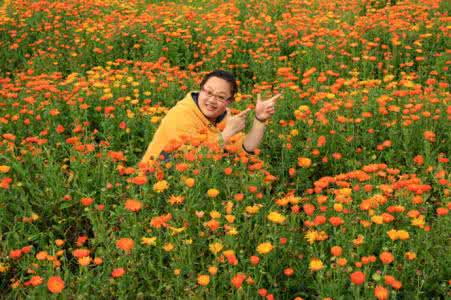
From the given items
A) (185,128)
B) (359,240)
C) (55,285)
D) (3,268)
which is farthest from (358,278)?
(185,128)

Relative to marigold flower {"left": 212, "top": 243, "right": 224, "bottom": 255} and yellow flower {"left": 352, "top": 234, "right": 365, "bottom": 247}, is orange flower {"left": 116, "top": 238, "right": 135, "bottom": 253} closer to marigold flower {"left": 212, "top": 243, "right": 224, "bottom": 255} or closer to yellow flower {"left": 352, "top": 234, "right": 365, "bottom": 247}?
marigold flower {"left": 212, "top": 243, "right": 224, "bottom": 255}

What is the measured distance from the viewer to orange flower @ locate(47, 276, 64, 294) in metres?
2.29

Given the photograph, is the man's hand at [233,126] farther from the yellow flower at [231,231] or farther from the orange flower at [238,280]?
the orange flower at [238,280]

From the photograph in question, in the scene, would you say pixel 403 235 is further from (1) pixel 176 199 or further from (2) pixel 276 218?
(1) pixel 176 199

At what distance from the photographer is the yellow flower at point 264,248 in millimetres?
2536

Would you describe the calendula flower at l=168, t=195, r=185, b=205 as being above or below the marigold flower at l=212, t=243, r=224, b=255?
above

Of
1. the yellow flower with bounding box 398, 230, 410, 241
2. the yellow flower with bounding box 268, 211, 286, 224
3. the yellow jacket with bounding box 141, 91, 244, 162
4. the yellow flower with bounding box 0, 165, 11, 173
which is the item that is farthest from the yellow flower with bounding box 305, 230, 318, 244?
the yellow flower with bounding box 0, 165, 11, 173

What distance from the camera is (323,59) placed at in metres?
6.03

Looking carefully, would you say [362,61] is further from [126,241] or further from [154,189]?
[126,241]

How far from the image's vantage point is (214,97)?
3.96 meters

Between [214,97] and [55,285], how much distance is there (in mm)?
2058

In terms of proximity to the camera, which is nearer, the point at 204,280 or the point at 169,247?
the point at 204,280

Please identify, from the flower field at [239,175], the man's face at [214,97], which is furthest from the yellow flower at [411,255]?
the man's face at [214,97]

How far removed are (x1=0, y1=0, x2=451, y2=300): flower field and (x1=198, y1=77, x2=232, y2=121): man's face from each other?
496 millimetres
